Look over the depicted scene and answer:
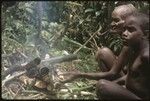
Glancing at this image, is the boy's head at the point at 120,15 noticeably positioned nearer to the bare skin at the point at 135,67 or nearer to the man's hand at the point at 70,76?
the bare skin at the point at 135,67

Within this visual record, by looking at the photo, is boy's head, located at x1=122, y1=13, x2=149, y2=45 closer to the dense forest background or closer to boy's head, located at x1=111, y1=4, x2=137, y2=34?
boy's head, located at x1=111, y1=4, x2=137, y2=34

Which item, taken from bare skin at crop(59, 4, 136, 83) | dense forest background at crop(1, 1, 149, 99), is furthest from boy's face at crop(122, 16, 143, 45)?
dense forest background at crop(1, 1, 149, 99)

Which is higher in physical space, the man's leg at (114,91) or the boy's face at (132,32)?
the boy's face at (132,32)

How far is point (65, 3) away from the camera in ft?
17.1

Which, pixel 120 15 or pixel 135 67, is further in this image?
pixel 120 15

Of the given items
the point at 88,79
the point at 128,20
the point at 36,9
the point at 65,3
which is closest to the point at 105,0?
the point at 65,3

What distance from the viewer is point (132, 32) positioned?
327 centimetres

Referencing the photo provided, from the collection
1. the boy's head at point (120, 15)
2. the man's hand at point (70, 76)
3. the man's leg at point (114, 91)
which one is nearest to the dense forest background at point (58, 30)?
the boy's head at point (120, 15)

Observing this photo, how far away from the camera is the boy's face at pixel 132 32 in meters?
3.25

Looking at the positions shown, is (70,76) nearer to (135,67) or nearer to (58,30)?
(135,67)

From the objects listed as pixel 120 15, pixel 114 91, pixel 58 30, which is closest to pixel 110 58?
pixel 120 15

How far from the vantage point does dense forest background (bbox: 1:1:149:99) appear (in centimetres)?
454

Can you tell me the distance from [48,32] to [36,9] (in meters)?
0.37

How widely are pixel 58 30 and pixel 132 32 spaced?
1940 millimetres
